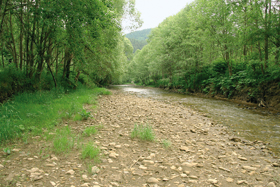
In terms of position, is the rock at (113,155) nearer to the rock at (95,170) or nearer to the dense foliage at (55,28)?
the rock at (95,170)

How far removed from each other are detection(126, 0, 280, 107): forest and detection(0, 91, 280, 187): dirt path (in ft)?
34.0

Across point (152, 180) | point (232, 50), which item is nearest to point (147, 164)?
point (152, 180)

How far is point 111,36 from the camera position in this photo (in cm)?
1365

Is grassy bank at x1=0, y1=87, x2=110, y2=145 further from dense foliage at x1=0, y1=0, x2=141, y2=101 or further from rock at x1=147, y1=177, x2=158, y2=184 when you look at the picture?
rock at x1=147, y1=177, x2=158, y2=184

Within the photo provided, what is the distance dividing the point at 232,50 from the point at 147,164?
20105mm

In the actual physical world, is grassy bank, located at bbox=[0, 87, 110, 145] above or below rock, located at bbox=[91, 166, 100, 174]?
above

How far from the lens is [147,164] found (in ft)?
12.8

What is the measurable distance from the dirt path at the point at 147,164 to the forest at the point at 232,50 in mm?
10377

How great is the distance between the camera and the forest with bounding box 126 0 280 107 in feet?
40.7

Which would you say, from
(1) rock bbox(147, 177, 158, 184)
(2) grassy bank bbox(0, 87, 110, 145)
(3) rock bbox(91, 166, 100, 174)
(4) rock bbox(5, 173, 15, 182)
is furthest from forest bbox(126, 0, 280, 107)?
(4) rock bbox(5, 173, 15, 182)

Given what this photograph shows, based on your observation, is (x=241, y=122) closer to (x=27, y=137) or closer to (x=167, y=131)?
(x=167, y=131)

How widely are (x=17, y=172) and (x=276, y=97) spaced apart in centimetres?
1668

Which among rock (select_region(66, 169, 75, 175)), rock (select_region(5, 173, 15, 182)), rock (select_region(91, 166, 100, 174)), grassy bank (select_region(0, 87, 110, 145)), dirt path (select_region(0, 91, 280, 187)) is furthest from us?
grassy bank (select_region(0, 87, 110, 145))

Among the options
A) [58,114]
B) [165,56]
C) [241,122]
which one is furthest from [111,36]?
[165,56]
